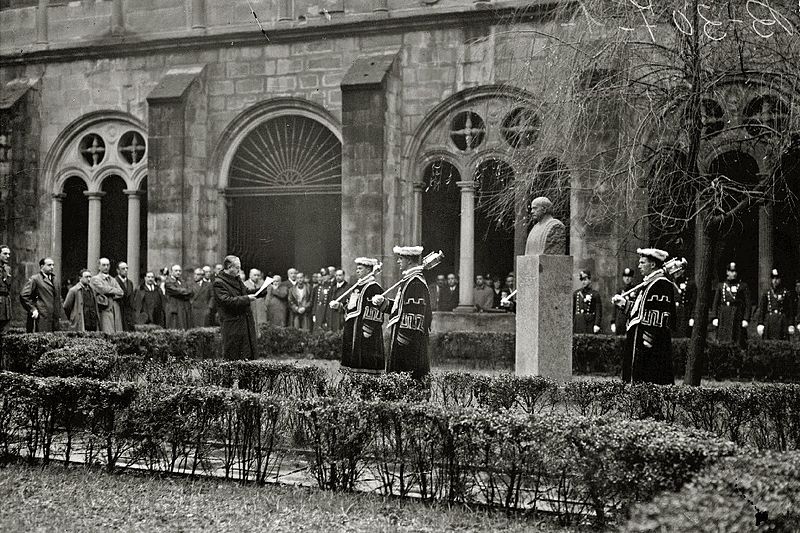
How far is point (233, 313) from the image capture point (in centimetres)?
1108

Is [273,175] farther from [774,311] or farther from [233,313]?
[774,311]

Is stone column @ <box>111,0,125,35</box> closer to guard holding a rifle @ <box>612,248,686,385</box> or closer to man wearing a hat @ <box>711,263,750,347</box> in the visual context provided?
man wearing a hat @ <box>711,263,750,347</box>

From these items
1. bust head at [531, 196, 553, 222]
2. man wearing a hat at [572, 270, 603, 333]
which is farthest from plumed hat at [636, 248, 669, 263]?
man wearing a hat at [572, 270, 603, 333]

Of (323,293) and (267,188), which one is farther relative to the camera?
(267,188)

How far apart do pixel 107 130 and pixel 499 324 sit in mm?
10118

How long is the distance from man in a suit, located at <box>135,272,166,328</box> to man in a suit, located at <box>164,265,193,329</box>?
0.58 m

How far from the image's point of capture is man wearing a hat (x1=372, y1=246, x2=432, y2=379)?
9383 mm

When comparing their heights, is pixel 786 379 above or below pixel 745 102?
below

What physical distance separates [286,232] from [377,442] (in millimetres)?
16468

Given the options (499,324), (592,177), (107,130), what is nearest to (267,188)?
(107,130)

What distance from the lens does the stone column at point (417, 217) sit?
18.0m

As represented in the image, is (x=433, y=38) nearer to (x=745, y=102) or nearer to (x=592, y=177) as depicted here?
(x=592, y=177)

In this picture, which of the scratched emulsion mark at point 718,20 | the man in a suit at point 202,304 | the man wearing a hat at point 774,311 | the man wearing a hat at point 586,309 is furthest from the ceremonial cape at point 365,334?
the man wearing a hat at point 774,311

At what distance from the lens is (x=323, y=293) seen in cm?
1803
